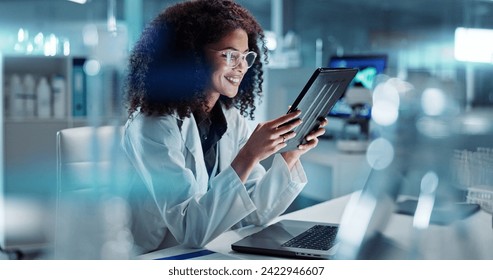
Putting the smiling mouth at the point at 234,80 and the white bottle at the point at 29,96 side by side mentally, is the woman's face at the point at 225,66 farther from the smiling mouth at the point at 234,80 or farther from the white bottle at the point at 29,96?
the white bottle at the point at 29,96

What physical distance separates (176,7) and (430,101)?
789mm

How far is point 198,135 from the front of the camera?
1.37m

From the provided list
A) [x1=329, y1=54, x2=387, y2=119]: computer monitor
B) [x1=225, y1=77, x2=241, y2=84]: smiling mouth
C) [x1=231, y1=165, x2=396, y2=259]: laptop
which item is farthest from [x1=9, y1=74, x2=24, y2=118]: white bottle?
[x1=329, y1=54, x2=387, y2=119]: computer monitor

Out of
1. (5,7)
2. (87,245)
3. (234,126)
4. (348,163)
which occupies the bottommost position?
(87,245)

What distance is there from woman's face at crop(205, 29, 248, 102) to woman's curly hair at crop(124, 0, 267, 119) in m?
0.02

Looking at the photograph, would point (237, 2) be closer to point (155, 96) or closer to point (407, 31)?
point (155, 96)

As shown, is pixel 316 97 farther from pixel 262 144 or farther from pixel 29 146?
pixel 29 146

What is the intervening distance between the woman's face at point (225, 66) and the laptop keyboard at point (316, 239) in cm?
42

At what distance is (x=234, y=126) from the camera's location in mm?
1468

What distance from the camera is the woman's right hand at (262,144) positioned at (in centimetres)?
122

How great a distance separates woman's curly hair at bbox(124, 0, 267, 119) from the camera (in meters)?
1.28

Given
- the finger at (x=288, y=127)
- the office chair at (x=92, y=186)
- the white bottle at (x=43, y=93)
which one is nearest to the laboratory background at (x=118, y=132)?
the office chair at (x=92, y=186)

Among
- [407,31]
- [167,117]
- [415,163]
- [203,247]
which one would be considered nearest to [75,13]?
[167,117]

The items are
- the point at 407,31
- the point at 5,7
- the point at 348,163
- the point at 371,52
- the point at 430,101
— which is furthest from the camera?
the point at 371,52
